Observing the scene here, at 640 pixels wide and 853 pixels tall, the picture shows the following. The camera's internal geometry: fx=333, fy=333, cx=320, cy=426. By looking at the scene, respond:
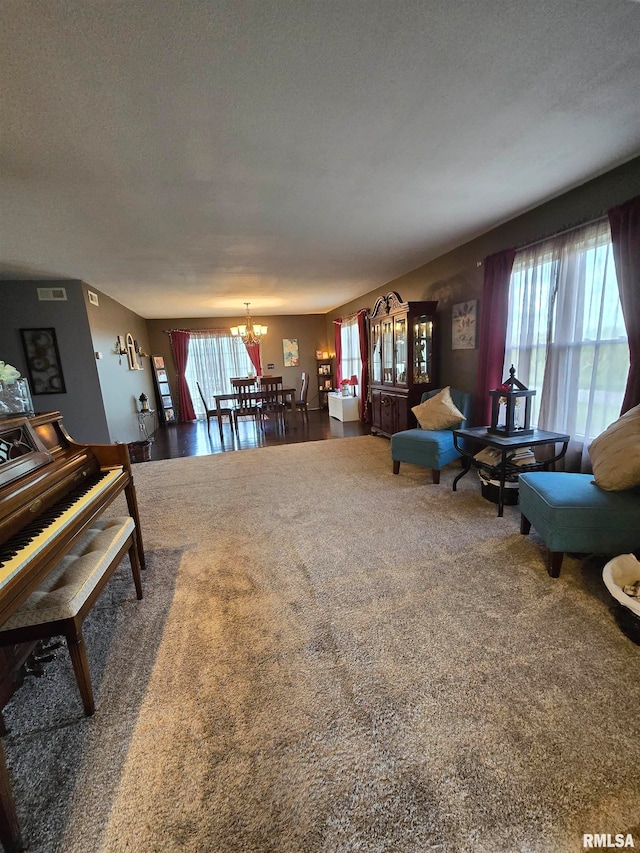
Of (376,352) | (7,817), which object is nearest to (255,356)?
(376,352)

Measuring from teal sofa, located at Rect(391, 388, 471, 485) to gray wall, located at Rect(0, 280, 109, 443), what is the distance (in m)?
3.99

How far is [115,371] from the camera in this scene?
5242mm

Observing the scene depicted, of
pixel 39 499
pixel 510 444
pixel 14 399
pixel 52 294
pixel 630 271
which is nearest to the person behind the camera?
pixel 39 499

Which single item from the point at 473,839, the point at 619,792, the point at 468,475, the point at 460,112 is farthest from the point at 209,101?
the point at 468,475

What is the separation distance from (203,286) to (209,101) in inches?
148

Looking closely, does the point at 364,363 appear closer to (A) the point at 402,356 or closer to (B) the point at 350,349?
(B) the point at 350,349

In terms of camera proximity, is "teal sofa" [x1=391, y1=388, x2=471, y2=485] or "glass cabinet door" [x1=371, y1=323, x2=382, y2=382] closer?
"teal sofa" [x1=391, y1=388, x2=471, y2=485]

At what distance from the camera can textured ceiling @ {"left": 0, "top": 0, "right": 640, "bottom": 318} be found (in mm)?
1151

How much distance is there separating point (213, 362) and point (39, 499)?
24.1 ft

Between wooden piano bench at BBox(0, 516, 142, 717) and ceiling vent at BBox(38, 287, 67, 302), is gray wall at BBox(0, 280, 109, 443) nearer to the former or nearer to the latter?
ceiling vent at BBox(38, 287, 67, 302)

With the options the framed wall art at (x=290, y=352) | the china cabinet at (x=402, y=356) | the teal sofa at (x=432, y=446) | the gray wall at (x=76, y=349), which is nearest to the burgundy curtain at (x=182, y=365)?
the framed wall art at (x=290, y=352)

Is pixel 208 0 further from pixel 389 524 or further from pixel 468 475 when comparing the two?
pixel 468 475

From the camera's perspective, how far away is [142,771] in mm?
1074

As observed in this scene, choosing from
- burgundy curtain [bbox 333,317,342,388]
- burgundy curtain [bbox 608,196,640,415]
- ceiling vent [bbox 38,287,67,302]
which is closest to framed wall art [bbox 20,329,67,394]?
ceiling vent [bbox 38,287,67,302]
